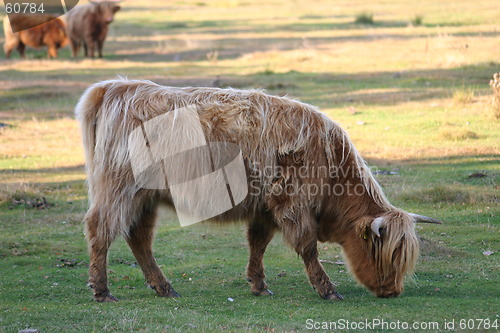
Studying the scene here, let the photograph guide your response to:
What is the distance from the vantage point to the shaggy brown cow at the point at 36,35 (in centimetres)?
2739

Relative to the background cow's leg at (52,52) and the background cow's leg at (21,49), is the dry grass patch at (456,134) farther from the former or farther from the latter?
the background cow's leg at (21,49)

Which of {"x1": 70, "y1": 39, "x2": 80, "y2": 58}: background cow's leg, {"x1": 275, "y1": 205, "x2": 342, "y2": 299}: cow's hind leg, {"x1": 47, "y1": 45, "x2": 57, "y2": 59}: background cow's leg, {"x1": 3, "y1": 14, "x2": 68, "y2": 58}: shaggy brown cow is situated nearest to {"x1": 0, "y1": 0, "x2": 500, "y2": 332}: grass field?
{"x1": 275, "y1": 205, "x2": 342, "y2": 299}: cow's hind leg

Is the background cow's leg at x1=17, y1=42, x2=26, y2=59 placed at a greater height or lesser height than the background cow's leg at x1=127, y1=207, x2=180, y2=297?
greater

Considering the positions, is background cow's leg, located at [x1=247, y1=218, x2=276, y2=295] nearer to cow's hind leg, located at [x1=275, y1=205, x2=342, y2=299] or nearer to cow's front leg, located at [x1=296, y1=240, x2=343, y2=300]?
cow's hind leg, located at [x1=275, y1=205, x2=342, y2=299]

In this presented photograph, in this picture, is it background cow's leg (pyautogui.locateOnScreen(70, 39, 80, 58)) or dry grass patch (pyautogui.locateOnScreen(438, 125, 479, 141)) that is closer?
dry grass patch (pyautogui.locateOnScreen(438, 125, 479, 141))

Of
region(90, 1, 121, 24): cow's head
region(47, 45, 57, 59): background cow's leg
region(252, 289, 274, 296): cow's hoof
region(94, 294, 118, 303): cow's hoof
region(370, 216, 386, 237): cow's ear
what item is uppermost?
region(90, 1, 121, 24): cow's head

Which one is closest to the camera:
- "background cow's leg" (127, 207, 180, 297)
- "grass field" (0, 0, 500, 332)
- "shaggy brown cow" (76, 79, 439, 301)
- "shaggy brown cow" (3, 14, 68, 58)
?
"grass field" (0, 0, 500, 332)

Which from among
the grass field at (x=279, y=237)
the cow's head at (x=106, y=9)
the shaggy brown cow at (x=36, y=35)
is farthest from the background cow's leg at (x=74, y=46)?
the cow's head at (x=106, y=9)

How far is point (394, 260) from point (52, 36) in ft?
80.1

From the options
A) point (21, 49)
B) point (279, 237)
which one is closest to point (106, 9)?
point (21, 49)

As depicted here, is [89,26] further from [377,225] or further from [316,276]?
[377,225]

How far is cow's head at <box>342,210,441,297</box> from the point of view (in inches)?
249

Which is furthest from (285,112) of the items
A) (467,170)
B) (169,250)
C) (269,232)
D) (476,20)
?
(476,20)

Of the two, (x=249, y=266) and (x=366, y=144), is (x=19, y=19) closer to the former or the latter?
(x=366, y=144)
